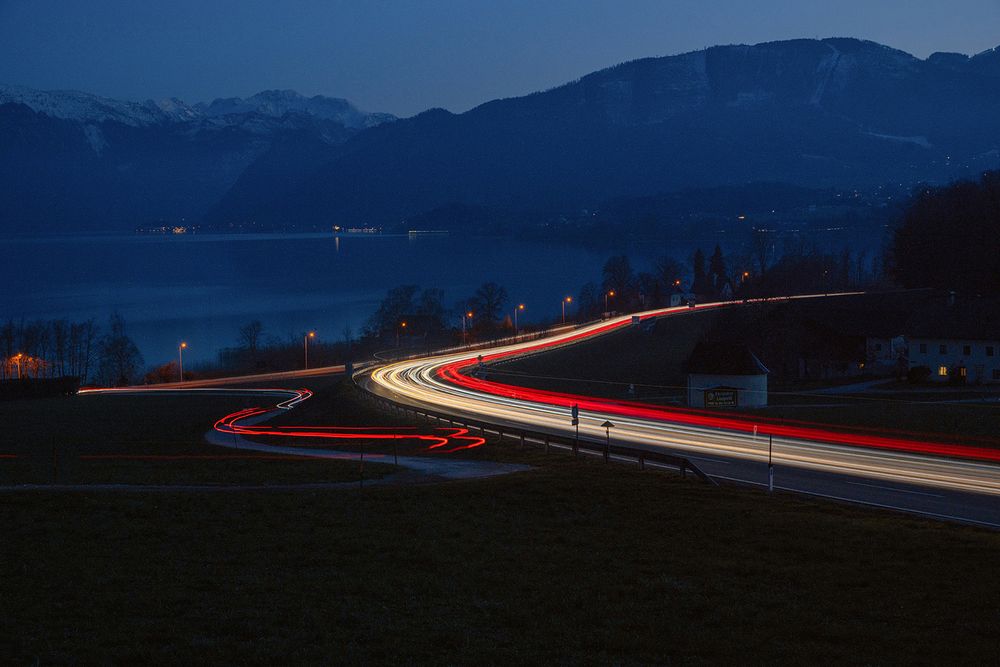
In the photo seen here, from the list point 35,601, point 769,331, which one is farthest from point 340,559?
point 769,331

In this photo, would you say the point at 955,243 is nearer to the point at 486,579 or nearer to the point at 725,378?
the point at 725,378

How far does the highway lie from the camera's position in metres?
20.8

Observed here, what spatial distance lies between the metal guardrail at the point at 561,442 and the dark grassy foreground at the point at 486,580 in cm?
354

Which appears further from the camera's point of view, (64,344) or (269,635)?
(64,344)

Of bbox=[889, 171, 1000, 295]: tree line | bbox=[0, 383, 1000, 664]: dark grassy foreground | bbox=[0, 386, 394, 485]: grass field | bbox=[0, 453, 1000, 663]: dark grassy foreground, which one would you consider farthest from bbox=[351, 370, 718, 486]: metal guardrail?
bbox=[889, 171, 1000, 295]: tree line

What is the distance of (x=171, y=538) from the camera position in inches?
612

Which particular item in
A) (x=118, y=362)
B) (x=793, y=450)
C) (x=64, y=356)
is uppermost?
(x=64, y=356)

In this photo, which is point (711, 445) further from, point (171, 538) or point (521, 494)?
point (171, 538)

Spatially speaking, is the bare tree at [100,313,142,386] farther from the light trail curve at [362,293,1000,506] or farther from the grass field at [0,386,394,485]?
the light trail curve at [362,293,1000,506]

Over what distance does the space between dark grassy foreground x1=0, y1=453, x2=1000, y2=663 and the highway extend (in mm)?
2794

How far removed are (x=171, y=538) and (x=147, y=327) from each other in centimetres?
11113

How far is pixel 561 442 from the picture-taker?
90.2 feet

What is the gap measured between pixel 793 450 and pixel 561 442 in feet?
20.6

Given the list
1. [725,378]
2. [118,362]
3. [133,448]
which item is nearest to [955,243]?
[725,378]
